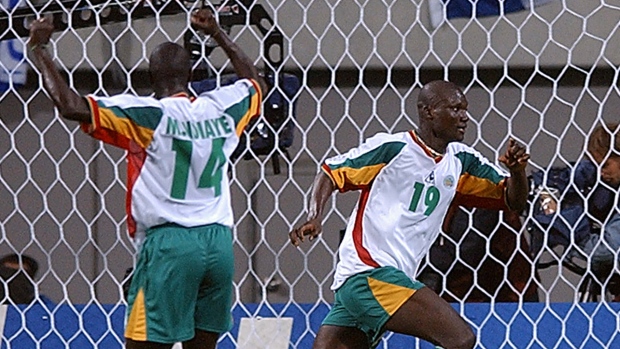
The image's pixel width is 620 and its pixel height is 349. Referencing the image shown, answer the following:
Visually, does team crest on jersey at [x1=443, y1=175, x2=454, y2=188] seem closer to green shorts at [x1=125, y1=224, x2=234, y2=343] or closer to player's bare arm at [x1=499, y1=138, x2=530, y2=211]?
player's bare arm at [x1=499, y1=138, x2=530, y2=211]

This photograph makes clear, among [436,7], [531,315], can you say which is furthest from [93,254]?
[531,315]

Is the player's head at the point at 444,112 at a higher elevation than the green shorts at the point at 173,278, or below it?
higher

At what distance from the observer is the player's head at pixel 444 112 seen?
3750 mm

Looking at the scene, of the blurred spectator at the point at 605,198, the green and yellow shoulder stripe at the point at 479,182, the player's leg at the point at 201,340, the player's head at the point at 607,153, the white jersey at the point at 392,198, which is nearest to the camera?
the player's leg at the point at 201,340

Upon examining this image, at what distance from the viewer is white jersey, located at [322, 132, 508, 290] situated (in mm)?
3688

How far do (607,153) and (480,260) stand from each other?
1.96ft

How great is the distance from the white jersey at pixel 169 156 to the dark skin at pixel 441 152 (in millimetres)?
272

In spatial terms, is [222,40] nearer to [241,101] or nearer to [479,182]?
[241,101]

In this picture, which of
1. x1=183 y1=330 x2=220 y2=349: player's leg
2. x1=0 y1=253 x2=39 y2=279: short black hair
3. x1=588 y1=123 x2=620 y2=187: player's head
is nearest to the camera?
x1=183 y1=330 x2=220 y2=349: player's leg

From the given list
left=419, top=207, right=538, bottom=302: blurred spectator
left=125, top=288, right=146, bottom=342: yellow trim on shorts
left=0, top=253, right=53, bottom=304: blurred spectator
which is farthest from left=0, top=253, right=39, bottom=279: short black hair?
left=125, top=288, right=146, bottom=342: yellow trim on shorts

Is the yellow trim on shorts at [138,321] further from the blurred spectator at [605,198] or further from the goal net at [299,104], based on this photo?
the blurred spectator at [605,198]

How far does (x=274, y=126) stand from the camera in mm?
4621

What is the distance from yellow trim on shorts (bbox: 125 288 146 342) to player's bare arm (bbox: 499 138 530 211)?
1118mm

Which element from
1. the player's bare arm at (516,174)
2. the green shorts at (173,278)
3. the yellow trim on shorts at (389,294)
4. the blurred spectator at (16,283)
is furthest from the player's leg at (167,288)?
the blurred spectator at (16,283)
